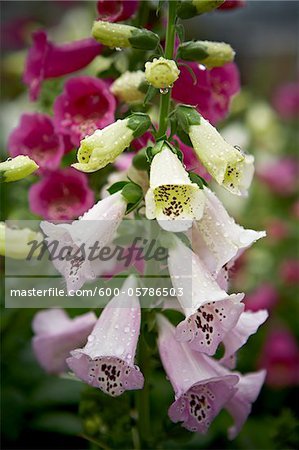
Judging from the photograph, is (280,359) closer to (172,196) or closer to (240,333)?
(240,333)

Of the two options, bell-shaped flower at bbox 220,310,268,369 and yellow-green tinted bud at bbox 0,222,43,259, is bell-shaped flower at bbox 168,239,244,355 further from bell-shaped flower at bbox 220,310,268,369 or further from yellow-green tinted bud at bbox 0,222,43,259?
yellow-green tinted bud at bbox 0,222,43,259

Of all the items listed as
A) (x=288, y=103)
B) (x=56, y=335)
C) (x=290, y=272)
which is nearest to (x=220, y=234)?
(x=56, y=335)

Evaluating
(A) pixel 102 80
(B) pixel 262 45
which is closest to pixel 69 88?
(A) pixel 102 80

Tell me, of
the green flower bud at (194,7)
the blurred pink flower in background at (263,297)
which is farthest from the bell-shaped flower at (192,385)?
the blurred pink flower in background at (263,297)

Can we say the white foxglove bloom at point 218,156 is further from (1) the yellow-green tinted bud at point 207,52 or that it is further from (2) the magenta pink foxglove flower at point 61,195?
(2) the magenta pink foxglove flower at point 61,195

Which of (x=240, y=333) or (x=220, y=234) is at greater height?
(x=220, y=234)

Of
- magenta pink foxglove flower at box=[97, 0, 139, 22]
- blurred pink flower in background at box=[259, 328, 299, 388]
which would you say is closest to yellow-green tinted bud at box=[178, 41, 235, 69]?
magenta pink foxglove flower at box=[97, 0, 139, 22]

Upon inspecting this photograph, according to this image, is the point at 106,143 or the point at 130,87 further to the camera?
the point at 130,87
